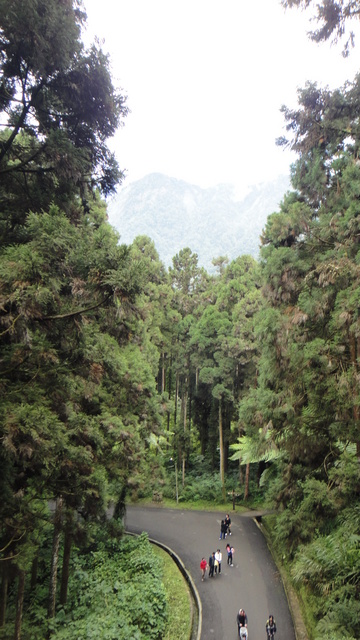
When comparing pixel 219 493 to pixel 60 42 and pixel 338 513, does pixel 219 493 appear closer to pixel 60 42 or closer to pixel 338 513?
pixel 338 513

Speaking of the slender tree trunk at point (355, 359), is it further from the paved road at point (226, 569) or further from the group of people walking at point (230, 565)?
the paved road at point (226, 569)

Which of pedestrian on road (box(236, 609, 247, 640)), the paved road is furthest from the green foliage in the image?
pedestrian on road (box(236, 609, 247, 640))

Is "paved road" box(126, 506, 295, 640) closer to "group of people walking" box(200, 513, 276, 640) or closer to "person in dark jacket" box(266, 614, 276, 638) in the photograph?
"group of people walking" box(200, 513, 276, 640)

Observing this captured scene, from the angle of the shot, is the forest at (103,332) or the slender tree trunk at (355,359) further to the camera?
the slender tree trunk at (355,359)

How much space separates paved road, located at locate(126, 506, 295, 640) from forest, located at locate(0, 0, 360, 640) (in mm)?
1730

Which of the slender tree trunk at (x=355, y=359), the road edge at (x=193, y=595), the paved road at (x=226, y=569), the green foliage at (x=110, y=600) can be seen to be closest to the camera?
the slender tree trunk at (x=355, y=359)

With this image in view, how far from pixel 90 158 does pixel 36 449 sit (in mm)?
4927

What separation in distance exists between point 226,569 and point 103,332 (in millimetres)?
11351

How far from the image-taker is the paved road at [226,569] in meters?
11.5

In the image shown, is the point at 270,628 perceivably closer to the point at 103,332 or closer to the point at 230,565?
the point at 230,565

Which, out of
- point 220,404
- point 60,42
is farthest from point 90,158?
point 220,404

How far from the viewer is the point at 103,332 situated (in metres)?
9.87

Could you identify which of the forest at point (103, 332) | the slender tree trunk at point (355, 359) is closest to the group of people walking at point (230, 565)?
the forest at point (103, 332)

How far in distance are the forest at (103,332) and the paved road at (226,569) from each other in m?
1.73
